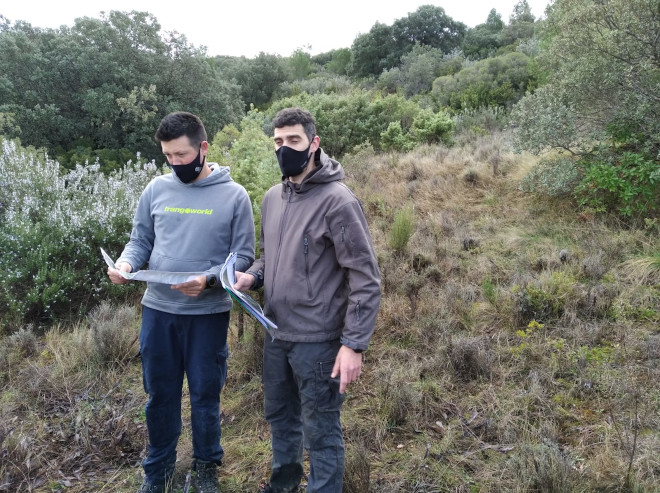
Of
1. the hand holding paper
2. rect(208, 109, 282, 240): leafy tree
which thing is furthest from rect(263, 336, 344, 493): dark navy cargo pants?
rect(208, 109, 282, 240): leafy tree

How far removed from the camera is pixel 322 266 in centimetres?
220

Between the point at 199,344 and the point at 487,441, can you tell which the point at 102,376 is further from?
the point at 487,441

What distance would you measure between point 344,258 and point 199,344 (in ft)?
3.07

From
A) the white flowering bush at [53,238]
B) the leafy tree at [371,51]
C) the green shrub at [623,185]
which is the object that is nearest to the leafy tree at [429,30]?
the leafy tree at [371,51]

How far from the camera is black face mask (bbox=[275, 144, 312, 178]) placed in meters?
2.24

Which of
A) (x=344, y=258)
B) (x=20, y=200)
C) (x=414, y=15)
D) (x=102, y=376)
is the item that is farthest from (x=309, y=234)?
(x=414, y=15)

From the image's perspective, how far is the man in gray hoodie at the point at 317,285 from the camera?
211 centimetres

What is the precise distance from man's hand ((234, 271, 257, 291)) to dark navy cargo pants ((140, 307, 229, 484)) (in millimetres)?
318

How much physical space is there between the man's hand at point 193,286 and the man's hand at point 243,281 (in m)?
0.16

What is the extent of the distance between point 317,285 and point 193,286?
59 centimetres

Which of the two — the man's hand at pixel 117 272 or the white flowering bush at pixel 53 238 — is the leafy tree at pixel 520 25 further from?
the man's hand at pixel 117 272

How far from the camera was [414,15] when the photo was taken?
38.5 m

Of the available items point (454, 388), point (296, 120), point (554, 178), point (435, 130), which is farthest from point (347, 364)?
point (435, 130)

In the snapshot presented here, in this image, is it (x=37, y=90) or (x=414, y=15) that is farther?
(x=414, y=15)
